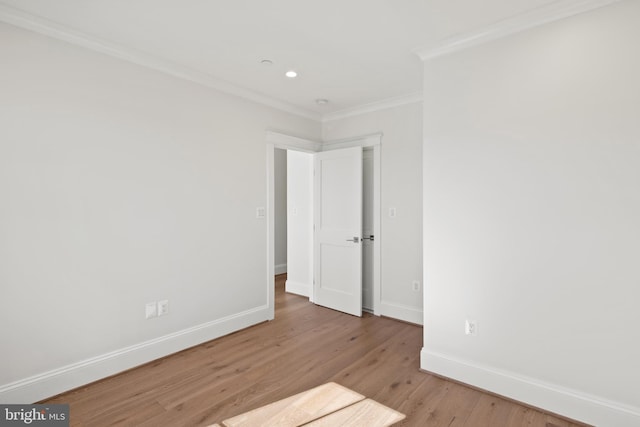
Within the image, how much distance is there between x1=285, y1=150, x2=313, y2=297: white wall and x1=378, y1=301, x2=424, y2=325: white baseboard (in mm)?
1255

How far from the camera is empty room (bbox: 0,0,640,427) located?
1951 mm

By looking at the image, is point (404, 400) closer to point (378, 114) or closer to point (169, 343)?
point (169, 343)

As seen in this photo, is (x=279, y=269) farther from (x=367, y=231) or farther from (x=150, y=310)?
(x=150, y=310)

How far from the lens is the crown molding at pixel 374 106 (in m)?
3.58

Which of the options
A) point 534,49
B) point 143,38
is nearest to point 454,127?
point 534,49

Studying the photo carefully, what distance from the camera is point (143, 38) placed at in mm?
2402

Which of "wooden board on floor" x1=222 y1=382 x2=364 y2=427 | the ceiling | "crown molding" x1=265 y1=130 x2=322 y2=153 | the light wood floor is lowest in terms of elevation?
the light wood floor

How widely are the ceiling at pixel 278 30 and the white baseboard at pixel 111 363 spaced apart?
2.42 meters

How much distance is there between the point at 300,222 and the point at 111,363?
3.06 meters

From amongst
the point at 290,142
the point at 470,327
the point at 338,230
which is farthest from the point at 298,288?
the point at 470,327

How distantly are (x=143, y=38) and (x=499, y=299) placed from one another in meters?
3.27

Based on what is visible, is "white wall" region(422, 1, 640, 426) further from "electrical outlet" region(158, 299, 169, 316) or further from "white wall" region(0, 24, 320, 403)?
"electrical outlet" region(158, 299, 169, 316)

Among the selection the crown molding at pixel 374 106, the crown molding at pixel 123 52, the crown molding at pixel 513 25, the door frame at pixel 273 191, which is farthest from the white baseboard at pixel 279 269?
the crown molding at pixel 513 25

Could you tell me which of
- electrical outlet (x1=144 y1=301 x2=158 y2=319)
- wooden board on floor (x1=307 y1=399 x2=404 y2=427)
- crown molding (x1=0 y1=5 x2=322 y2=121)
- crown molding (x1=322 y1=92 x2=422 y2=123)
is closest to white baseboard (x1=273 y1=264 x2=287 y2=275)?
crown molding (x1=322 y1=92 x2=422 y2=123)
